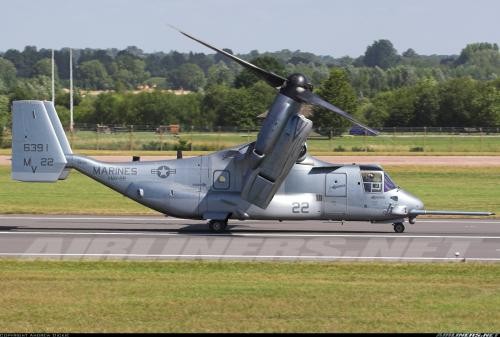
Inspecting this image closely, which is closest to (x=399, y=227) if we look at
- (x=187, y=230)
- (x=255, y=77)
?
(x=187, y=230)

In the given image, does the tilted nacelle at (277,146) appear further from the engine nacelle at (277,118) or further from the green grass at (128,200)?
the green grass at (128,200)

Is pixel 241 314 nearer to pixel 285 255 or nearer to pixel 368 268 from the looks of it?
pixel 368 268

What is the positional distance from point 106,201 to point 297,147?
1511 cm

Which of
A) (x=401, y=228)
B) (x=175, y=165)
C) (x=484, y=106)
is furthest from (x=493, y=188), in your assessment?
(x=484, y=106)

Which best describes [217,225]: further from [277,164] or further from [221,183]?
[277,164]

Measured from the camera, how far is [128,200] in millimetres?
39938

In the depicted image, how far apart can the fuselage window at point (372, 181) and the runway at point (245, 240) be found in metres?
1.30

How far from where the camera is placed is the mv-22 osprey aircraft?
90.4 ft

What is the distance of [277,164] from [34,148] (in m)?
7.23

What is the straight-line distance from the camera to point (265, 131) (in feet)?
84.2

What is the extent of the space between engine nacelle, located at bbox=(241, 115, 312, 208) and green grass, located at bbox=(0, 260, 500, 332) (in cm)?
479

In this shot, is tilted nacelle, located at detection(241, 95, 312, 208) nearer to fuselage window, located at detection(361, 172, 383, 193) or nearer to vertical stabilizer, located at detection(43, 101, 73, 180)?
fuselage window, located at detection(361, 172, 383, 193)

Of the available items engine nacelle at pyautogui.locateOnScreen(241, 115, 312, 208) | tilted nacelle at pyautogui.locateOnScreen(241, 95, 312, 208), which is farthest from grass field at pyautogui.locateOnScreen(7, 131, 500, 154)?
tilted nacelle at pyautogui.locateOnScreen(241, 95, 312, 208)

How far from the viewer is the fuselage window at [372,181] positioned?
27.9 metres
